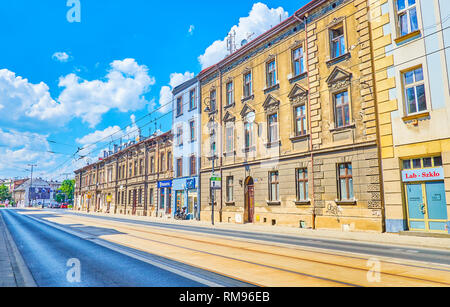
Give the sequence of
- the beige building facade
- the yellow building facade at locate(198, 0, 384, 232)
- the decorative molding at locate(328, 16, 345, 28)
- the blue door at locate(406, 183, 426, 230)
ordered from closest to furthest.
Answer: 1. the blue door at locate(406, 183, 426, 230)
2. the yellow building facade at locate(198, 0, 384, 232)
3. the decorative molding at locate(328, 16, 345, 28)
4. the beige building facade

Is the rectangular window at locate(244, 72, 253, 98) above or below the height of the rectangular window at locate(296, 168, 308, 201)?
above

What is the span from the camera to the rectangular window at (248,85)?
23844mm

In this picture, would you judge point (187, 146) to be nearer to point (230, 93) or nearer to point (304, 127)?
point (230, 93)

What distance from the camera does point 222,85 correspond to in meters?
26.7

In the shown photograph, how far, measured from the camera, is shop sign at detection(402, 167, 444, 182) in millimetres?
13367

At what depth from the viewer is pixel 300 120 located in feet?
64.4

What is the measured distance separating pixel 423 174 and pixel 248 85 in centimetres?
1368

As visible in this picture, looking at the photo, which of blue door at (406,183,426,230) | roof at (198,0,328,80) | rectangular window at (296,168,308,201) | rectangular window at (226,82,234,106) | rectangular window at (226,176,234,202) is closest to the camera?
blue door at (406,183,426,230)

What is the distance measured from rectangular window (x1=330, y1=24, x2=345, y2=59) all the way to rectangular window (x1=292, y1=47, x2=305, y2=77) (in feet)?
7.01

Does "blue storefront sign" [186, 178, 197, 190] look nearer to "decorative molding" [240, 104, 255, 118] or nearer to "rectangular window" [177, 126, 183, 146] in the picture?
"rectangular window" [177, 126, 183, 146]

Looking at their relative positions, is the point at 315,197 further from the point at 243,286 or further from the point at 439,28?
the point at 243,286

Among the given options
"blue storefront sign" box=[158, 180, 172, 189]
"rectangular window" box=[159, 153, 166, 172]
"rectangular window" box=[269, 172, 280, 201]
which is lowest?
"rectangular window" box=[269, 172, 280, 201]

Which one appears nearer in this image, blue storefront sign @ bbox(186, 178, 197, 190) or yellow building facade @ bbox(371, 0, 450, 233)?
yellow building facade @ bbox(371, 0, 450, 233)

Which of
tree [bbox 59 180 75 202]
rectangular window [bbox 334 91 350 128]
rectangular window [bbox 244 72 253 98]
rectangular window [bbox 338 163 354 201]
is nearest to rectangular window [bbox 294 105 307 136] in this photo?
rectangular window [bbox 334 91 350 128]
